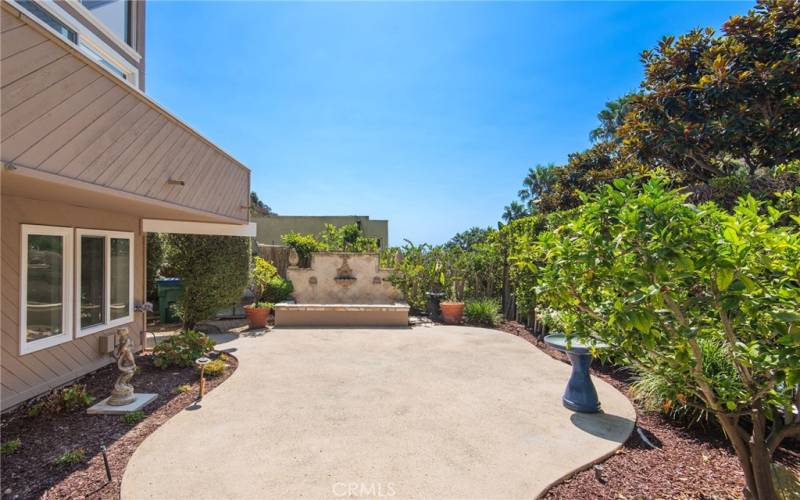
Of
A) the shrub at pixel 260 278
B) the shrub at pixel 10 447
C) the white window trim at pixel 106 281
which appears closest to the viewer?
the shrub at pixel 10 447

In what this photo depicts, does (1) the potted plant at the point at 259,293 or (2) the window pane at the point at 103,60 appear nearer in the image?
(2) the window pane at the point at 103,60

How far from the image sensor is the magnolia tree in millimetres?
1681

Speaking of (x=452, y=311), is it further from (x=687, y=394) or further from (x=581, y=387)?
(x=687, y=394)

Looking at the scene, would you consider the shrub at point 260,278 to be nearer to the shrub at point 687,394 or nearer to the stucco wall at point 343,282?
the stucco wall at point 343,282

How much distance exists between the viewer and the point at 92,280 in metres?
5.29

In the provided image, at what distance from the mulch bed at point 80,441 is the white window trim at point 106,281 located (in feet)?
2.51

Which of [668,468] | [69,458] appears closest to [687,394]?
[668,468]

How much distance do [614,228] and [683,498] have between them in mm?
2195

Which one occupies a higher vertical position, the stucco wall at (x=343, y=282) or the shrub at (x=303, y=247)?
the shrub at (x=303, y=247)

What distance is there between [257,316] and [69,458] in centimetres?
609

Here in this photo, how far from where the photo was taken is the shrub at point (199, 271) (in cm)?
802

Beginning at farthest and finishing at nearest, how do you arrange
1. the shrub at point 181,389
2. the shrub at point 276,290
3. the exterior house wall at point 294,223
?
the exterior house wall at point 294,223, the shrub at point 276,290, the shrub at point 181,389

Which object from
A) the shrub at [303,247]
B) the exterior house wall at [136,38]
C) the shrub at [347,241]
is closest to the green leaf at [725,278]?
the shrub at [347,241]

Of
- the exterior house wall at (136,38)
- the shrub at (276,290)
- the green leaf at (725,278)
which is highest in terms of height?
the exterior house wall at (136,38)
